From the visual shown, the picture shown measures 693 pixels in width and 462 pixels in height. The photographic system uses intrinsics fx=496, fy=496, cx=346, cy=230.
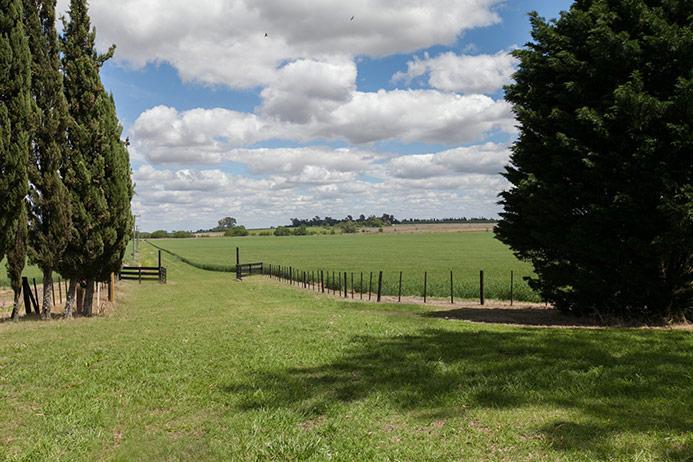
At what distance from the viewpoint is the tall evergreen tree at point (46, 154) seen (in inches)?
765

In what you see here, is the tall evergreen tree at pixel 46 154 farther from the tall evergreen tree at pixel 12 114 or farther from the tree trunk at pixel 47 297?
the tall evergreen tree at pixel 12 114

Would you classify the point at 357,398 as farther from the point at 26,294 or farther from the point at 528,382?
the point at 26,294

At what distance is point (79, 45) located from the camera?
20.8 metres

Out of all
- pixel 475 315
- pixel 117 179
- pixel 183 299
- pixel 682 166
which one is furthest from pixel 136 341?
pixel 183 299

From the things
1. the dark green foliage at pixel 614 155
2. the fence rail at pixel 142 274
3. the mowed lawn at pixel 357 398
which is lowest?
the fence rail at pixel 142 274

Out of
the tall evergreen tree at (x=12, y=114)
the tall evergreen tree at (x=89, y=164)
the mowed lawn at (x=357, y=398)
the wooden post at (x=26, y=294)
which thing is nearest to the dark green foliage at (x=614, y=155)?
the mowed lawn at (x=357, y=398)

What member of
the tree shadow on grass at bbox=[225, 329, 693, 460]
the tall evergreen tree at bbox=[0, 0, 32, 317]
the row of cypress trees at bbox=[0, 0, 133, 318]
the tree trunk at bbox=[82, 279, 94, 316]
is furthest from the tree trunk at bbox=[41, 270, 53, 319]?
the tree shadow on grass at bbox=[225, 329, 693, 460]

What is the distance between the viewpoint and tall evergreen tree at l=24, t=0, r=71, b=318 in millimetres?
19422

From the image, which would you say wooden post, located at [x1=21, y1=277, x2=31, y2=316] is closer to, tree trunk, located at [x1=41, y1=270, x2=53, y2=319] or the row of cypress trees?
the row of cypress trees

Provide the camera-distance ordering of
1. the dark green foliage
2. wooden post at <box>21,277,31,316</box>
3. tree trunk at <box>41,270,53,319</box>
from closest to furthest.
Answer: the dark green foliage, tree trunk at <box>41,270,53,319</box>, wooden post at <box>21,277,31,316</box>

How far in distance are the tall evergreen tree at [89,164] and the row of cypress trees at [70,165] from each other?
4 centimetres

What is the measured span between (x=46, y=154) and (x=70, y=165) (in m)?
0.92

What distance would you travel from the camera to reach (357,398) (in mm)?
7160

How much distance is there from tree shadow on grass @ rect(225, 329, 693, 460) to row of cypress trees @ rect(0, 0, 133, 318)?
14.8 m
